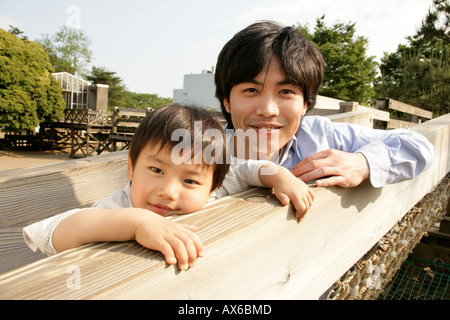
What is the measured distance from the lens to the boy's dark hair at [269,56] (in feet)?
5.64

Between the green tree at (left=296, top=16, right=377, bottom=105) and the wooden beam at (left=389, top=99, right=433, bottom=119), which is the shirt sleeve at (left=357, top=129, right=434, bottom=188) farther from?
the green tree at (left=296, top=16, right=377, bottom=105)

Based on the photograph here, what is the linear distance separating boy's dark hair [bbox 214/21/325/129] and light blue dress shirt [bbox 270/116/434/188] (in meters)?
0.19

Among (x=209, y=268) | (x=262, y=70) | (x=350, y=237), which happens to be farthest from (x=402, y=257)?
(x=209, y=268)

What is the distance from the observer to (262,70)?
5.64 feet

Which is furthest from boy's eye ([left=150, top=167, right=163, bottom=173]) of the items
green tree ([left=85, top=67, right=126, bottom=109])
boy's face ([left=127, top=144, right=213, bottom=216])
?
green tree ([left=85, top=67, right=126, bottom=109])

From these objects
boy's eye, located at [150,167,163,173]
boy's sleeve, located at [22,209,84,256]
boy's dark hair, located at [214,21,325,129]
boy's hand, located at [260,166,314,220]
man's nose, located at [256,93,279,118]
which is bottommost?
boy's sleeve, located at [22,209,84,256]

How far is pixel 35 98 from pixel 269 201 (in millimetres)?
18166

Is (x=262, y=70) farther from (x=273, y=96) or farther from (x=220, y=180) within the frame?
(x=220, y=180)

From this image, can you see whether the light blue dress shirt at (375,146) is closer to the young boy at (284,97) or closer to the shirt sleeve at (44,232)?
the young boy at (284,97)

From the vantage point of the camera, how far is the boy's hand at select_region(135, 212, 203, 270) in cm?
65

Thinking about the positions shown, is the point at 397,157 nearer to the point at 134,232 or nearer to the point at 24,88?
the point at 134,232

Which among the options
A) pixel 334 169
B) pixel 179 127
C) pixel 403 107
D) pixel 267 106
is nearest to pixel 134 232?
pixel 179 127

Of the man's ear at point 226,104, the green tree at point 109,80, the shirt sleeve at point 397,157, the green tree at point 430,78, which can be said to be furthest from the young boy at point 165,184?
the green tree at point 109,80
